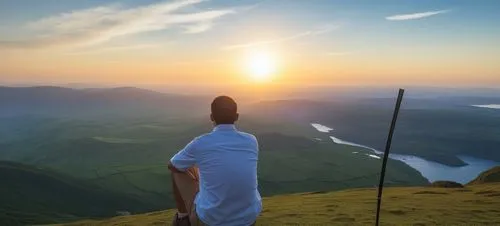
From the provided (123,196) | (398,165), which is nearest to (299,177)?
(398,165)

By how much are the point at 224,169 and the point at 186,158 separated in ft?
2.25

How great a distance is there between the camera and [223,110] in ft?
23.3

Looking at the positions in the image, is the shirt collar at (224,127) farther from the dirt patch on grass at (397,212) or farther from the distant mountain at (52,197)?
the distant mountain at (52,197)

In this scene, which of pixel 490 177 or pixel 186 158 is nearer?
pixel 186 158

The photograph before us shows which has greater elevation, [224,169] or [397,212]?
[224,169]

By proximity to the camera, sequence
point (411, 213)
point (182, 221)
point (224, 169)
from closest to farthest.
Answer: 1. point (224, 169)
2. point (182, 221)
3. point (411, 213)

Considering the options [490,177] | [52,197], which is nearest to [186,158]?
[490,177]

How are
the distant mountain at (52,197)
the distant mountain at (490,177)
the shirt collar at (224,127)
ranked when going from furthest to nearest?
the distant mountain at (52,197) → the distant mountain at (490,177) → the shirt collar at (224,127)

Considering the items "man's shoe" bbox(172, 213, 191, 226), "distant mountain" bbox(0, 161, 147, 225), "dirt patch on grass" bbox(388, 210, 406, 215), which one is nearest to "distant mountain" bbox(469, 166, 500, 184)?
"dirt patch on grass" bbox(388, 210, 406, 215)

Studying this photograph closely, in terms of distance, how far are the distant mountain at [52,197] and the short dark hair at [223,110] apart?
110 metres

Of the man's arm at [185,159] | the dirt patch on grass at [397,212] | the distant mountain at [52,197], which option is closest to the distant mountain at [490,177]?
the dirt patch on grass at [397,212]

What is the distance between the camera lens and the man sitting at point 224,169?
679cm

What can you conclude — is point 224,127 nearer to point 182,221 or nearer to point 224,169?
point 224,169

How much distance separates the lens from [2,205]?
118m
